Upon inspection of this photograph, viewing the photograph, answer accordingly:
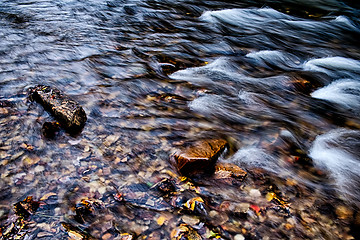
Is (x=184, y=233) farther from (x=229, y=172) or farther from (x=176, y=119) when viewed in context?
→ (x=176, y=119)

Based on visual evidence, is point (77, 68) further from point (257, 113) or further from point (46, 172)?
point (257, 113)

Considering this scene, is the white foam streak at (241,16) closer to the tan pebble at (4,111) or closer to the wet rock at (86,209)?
the tan pebble at (4,111)

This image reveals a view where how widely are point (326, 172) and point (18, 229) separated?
144 inches

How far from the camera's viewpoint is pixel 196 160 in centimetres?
348

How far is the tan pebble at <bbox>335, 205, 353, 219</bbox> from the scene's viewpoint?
10.4ft

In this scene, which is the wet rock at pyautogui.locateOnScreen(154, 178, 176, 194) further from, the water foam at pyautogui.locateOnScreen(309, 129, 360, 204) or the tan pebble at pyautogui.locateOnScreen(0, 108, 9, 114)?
the tan pebble at pyautogui.locateOnScreen(0, 108, 9, 114)

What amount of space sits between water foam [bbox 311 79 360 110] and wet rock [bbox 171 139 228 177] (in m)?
3.10

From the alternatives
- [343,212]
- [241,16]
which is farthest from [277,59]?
[343,212]

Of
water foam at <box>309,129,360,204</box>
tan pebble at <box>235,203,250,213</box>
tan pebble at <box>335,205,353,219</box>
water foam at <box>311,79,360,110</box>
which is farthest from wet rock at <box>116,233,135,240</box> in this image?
water foam at <box>311,79,360,110</box>

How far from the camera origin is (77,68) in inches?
231

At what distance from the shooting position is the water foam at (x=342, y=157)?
11.8 ft

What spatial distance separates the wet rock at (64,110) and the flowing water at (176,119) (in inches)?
6.2

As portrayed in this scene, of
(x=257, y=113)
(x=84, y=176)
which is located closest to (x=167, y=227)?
(x=84, y=176)

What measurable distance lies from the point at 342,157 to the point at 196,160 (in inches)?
87.6
